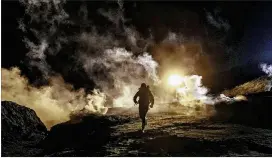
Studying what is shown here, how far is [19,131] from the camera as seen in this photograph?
17000 mm

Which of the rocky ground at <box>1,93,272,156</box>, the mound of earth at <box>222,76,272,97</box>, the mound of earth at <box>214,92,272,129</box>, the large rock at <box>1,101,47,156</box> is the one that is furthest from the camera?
the mound of earth at <box>222,76,272,97</box>

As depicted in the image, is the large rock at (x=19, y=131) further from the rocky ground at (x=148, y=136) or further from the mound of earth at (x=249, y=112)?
the mound of earth at (x=249, y=112)

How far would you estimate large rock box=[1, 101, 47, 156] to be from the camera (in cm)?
1424

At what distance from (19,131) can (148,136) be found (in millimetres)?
7880

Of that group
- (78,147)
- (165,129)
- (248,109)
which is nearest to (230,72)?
(248,109)

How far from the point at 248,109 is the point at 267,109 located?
134 centimetres

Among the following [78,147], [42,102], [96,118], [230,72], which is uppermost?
[230,72]

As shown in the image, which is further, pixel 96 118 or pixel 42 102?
pixel 42 102

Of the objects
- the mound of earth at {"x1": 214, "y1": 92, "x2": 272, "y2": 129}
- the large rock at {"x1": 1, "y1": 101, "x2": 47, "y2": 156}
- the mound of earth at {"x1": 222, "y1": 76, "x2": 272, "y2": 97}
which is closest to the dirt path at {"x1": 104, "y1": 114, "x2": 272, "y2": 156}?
the mound of earth at {"x1": 214, "y1": 92, "x2": 272, "y2": 129}

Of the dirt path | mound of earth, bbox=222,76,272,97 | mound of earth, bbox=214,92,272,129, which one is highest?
mound of earth, bbox=222,76,272,97

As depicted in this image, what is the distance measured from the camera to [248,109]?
21.1 metres

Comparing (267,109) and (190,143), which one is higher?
(267,109)

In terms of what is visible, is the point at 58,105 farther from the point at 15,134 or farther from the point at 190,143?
the point at 190,143

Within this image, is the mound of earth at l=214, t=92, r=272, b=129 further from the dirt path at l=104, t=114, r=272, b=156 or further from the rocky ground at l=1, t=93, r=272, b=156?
the dirt path at l=104, t=114, r=272, b=156
